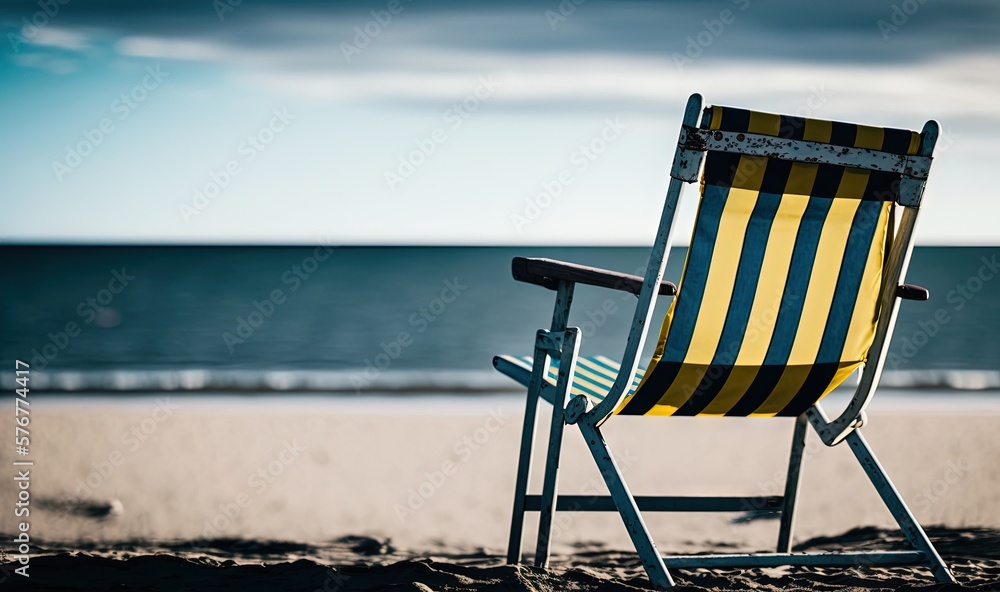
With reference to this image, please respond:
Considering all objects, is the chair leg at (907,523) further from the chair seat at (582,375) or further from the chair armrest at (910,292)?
the chair seat at (582,375)

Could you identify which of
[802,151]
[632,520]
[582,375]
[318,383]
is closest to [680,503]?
[582,375]

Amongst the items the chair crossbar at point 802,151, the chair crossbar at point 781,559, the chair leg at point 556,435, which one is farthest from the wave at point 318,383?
the chair crossbar at point 802,151

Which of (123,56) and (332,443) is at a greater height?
(123,56)

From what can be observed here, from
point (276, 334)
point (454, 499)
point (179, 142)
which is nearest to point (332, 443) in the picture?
point (454, 499)

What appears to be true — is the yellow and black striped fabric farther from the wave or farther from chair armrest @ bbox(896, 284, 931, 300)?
the wave

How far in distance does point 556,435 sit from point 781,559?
65 cm

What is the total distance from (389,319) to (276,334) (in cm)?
438

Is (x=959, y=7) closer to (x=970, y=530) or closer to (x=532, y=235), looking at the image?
(x=970, y=530)

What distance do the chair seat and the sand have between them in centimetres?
50

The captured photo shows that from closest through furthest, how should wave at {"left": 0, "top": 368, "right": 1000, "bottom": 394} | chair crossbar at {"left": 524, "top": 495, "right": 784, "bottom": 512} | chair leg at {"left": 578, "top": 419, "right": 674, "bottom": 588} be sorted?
chair leg at {"left": 578, "top": 419, "right": 674, "bottom": 588}
chair crossbar at {"left": 524, "top": 495, "right": 784, "bottom": 512}
wave at {"left": 0, "top": 368, "right": 1000, "bottom": 394}

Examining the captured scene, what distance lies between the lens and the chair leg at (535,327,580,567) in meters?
2.21

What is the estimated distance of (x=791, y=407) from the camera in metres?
2.23

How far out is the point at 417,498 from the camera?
3.77m

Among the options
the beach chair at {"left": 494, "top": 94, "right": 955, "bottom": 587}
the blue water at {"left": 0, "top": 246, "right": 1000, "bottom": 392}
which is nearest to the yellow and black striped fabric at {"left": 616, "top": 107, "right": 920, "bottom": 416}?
the beach chair at {"left": 494, "top": 94, "right": 955, "bottom": 587}
